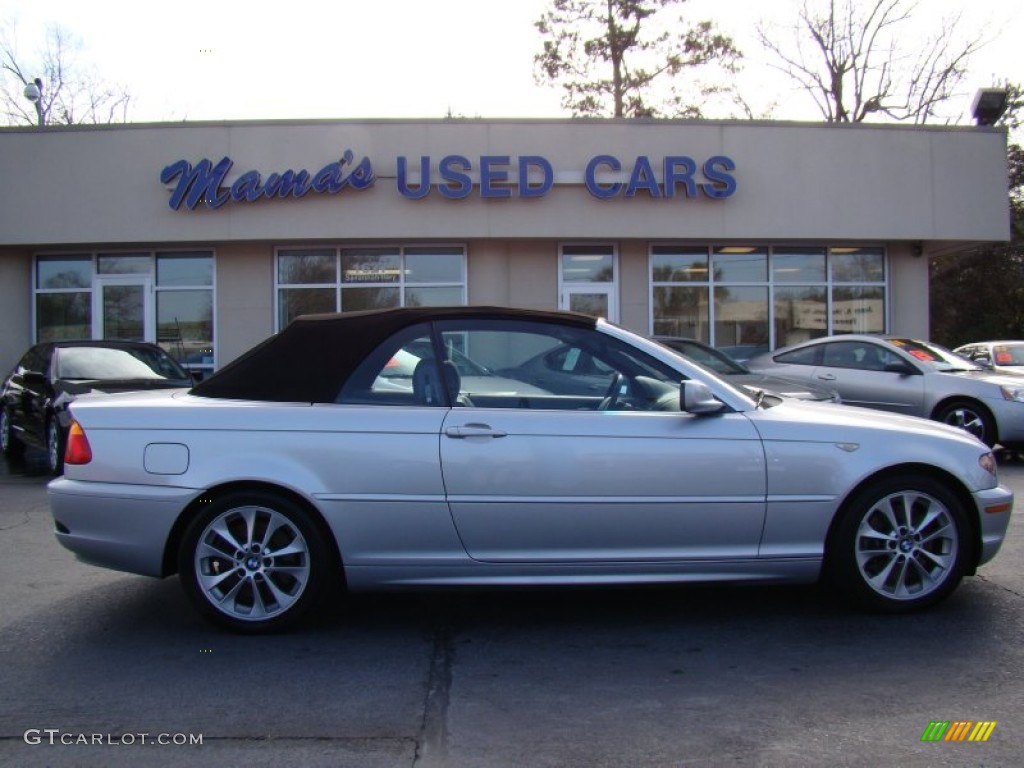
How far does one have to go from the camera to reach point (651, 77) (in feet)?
96.3

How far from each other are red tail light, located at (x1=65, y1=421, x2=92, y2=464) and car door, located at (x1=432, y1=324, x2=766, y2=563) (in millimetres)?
1750

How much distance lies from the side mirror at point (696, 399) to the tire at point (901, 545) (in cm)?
85

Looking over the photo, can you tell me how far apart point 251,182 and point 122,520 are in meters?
11.7

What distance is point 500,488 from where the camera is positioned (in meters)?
4.11

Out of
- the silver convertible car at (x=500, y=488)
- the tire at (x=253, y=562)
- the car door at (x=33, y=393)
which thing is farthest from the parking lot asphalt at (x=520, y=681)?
the car door at (x=33, y=393)

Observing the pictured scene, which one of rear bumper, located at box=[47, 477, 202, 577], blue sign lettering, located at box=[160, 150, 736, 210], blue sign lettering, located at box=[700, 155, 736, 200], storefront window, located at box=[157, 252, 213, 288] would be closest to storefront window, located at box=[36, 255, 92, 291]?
storefront window, located at box=[157, 252, 213, 288]

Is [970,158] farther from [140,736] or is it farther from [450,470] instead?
[140,736]

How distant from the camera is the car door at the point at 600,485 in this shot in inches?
162

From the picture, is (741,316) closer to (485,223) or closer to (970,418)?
(485,223)

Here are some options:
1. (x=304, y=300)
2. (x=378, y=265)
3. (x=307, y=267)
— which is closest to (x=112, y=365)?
(x=304, y=300)

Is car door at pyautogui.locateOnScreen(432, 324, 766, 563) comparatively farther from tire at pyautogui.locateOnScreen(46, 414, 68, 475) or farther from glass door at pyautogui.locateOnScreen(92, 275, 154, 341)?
glass door at pyautogui.locateOnScreen(92, 275, 154, 341)

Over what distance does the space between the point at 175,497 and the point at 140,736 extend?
1.23m

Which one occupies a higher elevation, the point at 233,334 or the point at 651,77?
the point at 651,77

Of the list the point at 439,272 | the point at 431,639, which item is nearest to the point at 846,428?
the point at 431,639
